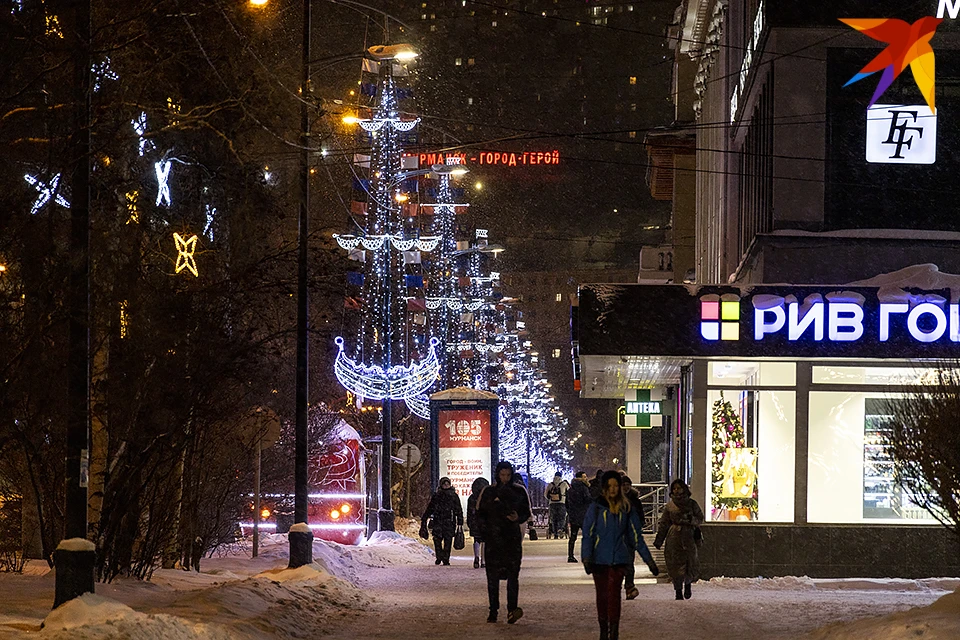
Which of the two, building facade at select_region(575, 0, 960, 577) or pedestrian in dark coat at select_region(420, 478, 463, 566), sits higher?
building facade at select_region(575, 0, 960, 577)

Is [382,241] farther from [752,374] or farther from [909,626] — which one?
[909,626]

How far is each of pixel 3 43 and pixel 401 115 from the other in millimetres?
25507

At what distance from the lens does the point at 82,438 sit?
12.2 meters

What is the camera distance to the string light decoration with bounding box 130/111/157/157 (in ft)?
53.8

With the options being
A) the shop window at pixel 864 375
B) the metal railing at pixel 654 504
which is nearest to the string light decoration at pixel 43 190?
the shop window at pixel 864 375

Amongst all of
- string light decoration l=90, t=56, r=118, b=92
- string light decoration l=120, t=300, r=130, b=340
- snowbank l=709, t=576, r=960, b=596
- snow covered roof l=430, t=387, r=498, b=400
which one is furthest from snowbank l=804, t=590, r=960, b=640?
snow covered roof l=430, t=387, r=498, b=400

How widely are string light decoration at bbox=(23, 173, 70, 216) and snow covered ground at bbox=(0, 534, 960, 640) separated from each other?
401cm

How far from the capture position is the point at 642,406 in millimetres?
37438

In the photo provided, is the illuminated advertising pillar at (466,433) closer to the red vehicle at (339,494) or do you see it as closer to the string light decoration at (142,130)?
the red vehicle at (339,494)

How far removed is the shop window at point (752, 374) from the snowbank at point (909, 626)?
10272 mm

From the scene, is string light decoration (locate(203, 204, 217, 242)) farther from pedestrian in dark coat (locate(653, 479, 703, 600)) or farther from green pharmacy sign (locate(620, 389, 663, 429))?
green pharmacy sign (locate(620, 389, 663, 429))

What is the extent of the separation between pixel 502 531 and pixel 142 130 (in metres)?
6.73

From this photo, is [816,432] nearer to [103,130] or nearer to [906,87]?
[906,87]

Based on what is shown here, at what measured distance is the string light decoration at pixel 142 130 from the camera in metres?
16.4
